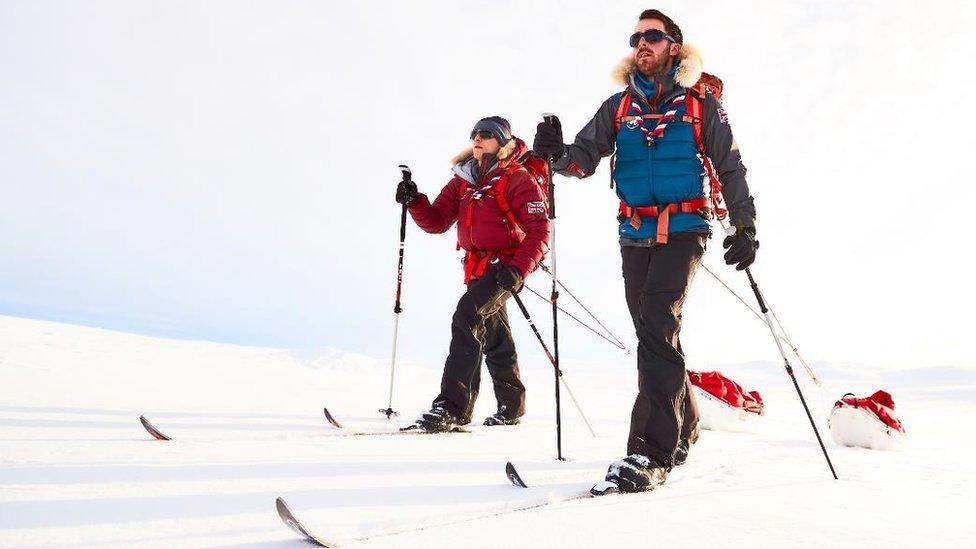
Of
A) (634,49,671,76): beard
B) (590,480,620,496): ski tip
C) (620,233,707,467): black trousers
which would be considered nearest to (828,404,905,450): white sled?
(620,233,707,467): black trousers

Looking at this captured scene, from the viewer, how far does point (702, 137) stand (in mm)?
3699

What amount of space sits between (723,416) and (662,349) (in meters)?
2.88

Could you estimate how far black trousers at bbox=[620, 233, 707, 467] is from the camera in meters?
3.45

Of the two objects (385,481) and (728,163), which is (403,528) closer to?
(385,481)

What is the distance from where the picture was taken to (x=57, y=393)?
5.70 metres

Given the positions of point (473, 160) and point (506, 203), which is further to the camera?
point (473, 160)

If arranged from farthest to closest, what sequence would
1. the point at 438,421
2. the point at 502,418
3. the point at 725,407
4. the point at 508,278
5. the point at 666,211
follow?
the point at 725,407, the point at 502,418, the point at 508,278, the point at 438,421, the point at 666,211

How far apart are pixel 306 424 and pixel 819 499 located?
3.50 meters

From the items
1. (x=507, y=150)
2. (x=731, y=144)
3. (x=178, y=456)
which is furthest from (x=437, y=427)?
(x=731, y=144)

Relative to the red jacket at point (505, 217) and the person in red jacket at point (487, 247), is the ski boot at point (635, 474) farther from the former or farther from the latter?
the red jacket at point (505, 217)

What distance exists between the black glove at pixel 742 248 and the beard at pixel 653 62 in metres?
1.05

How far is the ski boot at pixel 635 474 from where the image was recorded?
311 centimetres

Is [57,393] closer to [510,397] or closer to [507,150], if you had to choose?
[510,397]

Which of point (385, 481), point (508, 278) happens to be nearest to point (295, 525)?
point (385, 481)
